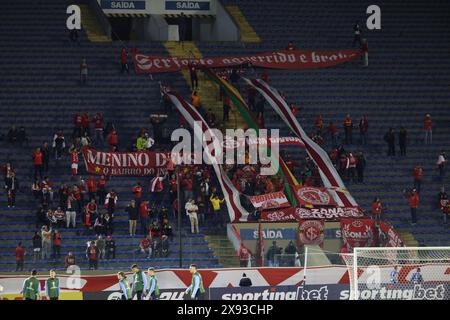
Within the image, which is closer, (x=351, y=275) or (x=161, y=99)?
(x=351, y=275)

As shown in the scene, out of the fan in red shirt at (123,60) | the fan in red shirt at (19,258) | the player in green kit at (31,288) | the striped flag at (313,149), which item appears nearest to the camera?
the player in green kit at (31,288)

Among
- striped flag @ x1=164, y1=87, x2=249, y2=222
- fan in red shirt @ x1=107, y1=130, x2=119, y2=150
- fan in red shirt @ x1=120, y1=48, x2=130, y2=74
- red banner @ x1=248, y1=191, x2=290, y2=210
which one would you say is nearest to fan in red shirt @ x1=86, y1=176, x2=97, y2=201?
fan in red shirt @ x1=107, y1=130, x2=119, y2=150

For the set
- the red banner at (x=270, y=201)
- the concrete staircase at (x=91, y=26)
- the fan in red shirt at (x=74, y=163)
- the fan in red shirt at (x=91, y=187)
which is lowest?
the red banner at (x=270, y=201)

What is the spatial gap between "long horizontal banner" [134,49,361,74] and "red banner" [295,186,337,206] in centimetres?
943

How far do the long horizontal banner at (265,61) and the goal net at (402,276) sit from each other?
20.0 m

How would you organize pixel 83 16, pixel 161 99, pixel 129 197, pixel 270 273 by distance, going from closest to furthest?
1. pixel 270 273
2. pixel 129 197
3. pixel 161 99
4. pixel 83 16

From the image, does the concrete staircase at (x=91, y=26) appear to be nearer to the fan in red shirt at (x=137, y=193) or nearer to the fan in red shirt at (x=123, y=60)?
the fan in red shirt at (x=123, y=60)

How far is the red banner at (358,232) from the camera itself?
1455 inches

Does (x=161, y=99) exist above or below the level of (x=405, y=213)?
above

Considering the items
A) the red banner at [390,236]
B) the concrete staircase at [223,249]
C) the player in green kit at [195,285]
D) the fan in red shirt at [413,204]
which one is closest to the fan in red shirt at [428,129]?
the fan in red shirt at [413,204]

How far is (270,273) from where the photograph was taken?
29.9 meters
